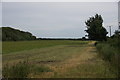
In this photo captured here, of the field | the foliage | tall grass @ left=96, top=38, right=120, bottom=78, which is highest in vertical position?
the foliage

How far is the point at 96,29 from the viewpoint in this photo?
93.1 m

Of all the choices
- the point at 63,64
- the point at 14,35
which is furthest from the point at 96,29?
the point at 14,35

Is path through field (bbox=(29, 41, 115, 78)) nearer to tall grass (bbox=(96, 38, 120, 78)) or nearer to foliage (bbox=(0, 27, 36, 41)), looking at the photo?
tall grass (bbox=(96, 38, 120, 78))

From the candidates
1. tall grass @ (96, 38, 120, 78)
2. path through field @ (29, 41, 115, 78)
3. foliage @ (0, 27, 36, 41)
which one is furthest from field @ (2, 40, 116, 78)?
foliage @ (0, 27, 36, 41)

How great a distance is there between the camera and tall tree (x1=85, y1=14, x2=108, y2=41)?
92312 millimetres

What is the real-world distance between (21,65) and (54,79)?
7.00 ft

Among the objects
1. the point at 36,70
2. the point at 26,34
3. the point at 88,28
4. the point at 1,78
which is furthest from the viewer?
the point at 26,34

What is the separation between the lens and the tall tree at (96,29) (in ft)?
303

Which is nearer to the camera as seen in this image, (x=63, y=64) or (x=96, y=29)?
(x=63, y=64)

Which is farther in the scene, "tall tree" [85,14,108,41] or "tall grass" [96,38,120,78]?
"tall tree" [85,14,108,41]

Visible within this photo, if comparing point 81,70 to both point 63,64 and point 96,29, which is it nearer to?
point 63,64

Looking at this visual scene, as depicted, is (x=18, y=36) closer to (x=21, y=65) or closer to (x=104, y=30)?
(x=104, y=30)

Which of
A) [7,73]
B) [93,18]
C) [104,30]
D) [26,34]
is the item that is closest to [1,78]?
[7,73]

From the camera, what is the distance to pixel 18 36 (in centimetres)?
17712
